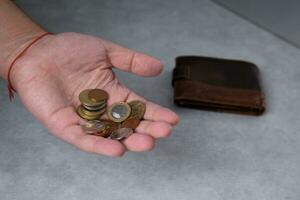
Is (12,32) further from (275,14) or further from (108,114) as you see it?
(275,14)

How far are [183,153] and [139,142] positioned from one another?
369 mm

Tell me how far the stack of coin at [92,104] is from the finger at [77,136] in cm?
3

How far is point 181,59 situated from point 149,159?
46 centimetres

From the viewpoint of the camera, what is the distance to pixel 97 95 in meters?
1.23

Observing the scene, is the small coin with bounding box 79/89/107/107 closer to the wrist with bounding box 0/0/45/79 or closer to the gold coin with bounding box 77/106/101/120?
the gold coin with bounding box 77/106/101/120

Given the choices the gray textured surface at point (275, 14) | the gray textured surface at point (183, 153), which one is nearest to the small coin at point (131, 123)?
the gray textured surface at point (183, 153)

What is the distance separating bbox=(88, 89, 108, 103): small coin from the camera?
1.20m

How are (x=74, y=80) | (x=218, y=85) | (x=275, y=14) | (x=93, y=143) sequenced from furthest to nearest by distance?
(x=275, y=14), (x=218, y=85), (x=74, y=80), (x=93, y=143)

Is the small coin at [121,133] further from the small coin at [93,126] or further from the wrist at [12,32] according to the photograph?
the wrist at [12,32]

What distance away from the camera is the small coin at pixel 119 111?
1191mm

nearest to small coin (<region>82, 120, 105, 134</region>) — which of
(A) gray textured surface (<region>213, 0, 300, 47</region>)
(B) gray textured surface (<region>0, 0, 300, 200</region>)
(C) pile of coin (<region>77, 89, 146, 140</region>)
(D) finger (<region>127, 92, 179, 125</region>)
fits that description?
(C) pile of coin (<region>77, 89, 146, 140</region>)

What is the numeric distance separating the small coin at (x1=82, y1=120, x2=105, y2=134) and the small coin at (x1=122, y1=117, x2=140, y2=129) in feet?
0.19

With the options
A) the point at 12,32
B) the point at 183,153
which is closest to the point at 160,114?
the point at 183,153

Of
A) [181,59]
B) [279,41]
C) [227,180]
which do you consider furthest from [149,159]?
[279,41]
